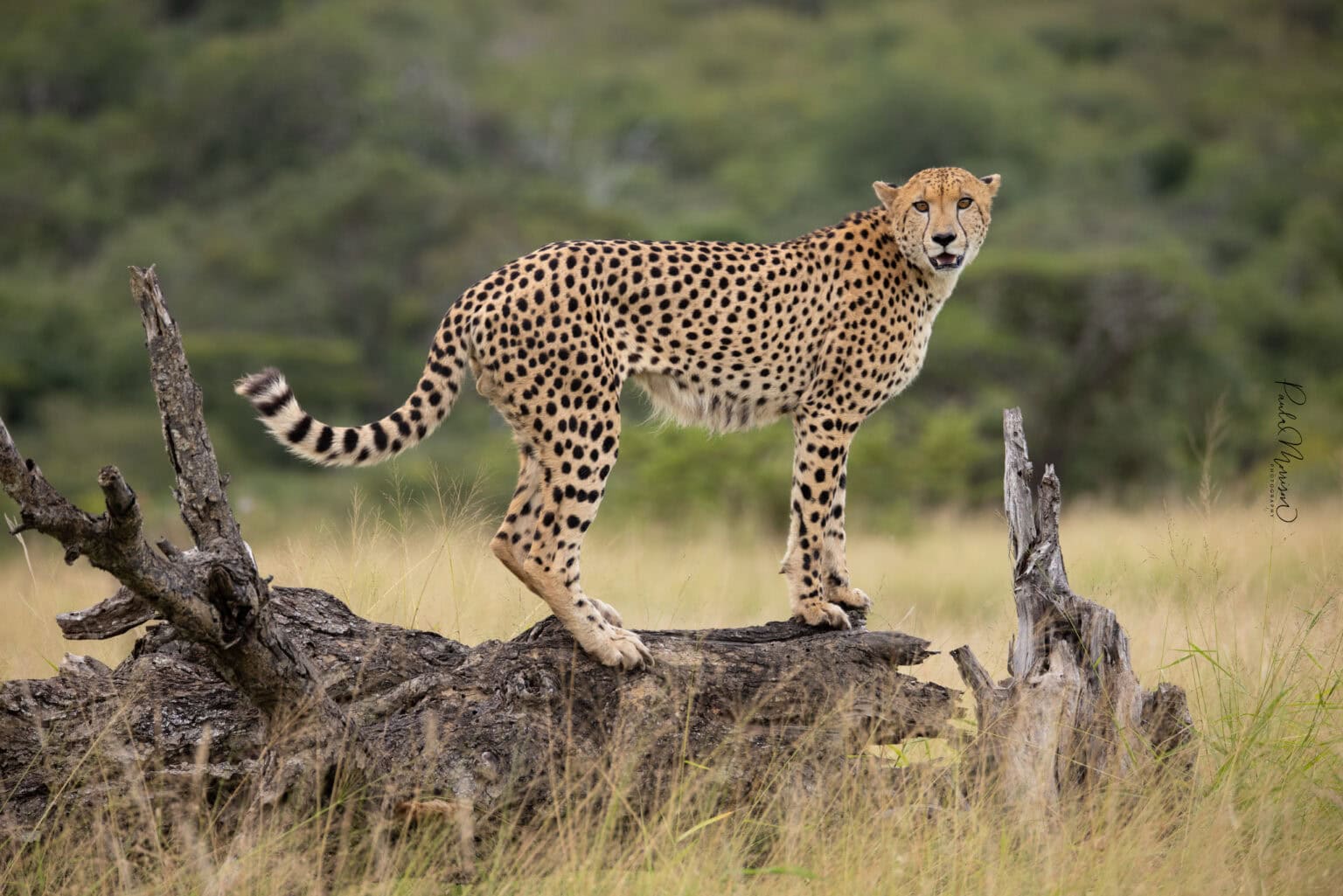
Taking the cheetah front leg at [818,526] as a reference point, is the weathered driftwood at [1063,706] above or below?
below

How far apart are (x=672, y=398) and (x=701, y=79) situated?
4439 centimetres

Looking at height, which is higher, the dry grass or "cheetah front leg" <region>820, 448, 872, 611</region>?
"cheetah front leg" <region>820, 448, 872, 611</region>

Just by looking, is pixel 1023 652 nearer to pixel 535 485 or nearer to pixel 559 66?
pixel 535 485

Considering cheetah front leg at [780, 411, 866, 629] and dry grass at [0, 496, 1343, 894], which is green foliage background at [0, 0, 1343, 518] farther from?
cheetah front leg at [780, 411, 866, 629]

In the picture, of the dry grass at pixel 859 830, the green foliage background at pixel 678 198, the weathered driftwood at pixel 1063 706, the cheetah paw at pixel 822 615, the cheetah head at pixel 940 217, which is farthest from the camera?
the green foliage background at pixel 678 198

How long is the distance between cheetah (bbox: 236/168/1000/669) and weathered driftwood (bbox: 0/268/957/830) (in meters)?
0.26

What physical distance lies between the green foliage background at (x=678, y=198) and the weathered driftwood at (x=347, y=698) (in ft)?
4.90

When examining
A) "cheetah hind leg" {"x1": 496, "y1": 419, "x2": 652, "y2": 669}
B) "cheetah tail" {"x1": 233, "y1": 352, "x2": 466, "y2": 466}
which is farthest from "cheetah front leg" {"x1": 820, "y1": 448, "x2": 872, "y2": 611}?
"cheetah tail" {"x1": 233, "y1": 352, "x2": 466, "y2": 466}

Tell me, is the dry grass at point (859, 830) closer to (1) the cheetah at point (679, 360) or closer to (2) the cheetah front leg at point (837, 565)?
(2) the cheetah front leg at point (837, 565)

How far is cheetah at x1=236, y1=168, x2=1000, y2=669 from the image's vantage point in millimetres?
4812

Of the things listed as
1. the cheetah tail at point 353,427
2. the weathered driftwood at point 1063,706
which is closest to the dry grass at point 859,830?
the weathered driftwood at point 1063,706

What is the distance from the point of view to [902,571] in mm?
9438

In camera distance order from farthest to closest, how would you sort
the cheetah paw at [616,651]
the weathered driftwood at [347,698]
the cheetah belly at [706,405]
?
the cheetah belly at [706,405] < the cheetah paw at [616,651] < the weathered driftwood at [347,698]

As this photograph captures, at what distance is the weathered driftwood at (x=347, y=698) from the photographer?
3.62m
